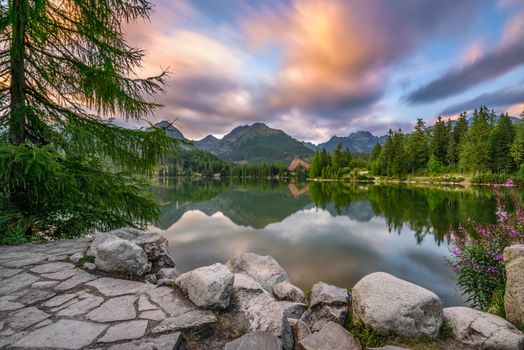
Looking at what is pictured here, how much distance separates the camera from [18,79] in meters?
6.69

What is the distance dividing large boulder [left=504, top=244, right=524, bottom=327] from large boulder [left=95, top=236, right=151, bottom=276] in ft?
18.6

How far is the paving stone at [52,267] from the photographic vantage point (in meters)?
4.47

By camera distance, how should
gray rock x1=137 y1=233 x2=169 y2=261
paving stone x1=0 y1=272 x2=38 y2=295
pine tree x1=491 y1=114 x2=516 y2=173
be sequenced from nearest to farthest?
paving stone x1=0 y1=272 x2=38 y2=295, gray rock x1=137 y1=233 x2=169 y2=261, pine tree x1=491 y1=114 x2=516 y2=173

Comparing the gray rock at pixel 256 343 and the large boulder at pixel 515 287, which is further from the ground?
the large boulder at pixel 515 287

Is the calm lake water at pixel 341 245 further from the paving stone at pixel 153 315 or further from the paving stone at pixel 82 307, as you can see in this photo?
the paving stone at pixel 153 315

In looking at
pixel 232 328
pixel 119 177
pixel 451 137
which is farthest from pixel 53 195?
pixel 451 137

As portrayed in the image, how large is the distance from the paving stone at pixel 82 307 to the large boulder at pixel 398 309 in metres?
3.57

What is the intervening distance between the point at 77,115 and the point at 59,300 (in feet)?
18.7

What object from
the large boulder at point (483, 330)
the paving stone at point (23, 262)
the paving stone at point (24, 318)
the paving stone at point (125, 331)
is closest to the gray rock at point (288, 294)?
the large boulder at point (483, 330)

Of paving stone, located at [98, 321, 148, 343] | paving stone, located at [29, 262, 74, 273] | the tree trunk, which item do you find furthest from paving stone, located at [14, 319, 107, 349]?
the tree trunk

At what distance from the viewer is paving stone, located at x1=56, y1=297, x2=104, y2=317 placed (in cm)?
322

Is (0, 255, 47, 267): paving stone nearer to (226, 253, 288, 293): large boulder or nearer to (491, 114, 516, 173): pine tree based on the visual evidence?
(226, 253, 288, 293): large boulder

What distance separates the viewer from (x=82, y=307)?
3379mm

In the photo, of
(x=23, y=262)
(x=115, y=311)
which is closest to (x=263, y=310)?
(x=115, y=311)
